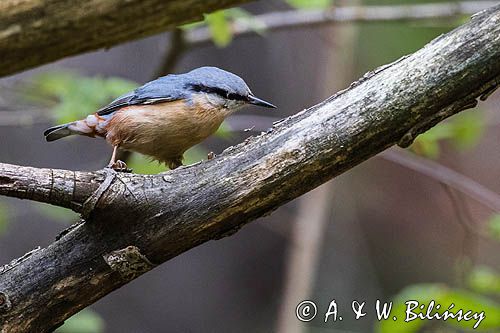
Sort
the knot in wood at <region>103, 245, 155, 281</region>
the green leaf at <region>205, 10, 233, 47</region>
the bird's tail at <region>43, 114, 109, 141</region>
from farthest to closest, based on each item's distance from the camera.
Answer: the green leaf at <region>205, 10, 233, 47</region> < the bird's tail at <region>43, 114, 109, 141</region> < the knot in wood at <region>103, 245, 155, 281</region>

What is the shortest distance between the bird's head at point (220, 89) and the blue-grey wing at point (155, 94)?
3 cm

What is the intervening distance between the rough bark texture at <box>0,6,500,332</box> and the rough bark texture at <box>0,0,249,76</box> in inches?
18.3

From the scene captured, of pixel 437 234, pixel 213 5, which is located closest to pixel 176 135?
pixel 213 5

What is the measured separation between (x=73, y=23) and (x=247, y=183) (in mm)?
661

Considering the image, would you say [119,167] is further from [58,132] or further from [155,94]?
[58,132]

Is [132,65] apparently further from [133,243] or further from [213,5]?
[133,243]

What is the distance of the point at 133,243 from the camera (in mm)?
1667

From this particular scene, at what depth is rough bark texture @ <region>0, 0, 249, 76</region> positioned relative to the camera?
6.04 ft

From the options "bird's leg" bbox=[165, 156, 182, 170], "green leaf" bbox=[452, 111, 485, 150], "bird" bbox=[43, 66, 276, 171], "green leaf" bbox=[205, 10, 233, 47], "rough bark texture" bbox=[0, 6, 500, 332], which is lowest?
"rough bark texture" bbox=[0, 6, 500, 332]

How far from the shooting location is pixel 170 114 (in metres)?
2.08

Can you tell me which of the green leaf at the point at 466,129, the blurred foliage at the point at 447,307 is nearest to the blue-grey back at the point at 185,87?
the blurred foliage at the point at 447,307

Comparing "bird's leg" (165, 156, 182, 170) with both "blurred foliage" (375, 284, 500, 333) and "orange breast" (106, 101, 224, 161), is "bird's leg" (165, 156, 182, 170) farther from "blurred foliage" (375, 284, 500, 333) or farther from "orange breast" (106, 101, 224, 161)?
"blurred foliage" (375, 284, 500, 333)

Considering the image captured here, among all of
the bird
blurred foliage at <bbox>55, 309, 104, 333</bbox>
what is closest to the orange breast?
the bird

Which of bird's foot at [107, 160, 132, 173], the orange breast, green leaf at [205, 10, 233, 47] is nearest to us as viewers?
bird's foot at [107, 160, 132, 173]
